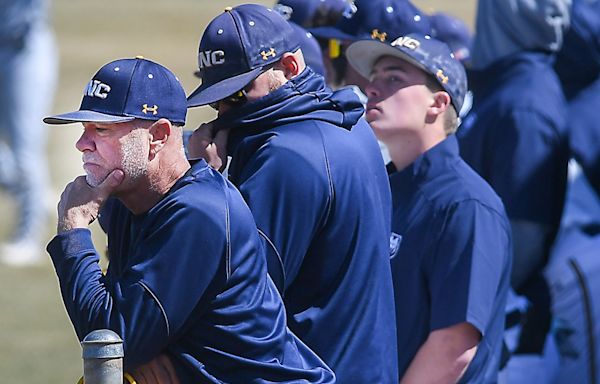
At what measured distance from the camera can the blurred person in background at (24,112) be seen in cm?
1105

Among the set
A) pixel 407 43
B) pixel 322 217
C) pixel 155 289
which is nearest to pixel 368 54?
pixel 407 43

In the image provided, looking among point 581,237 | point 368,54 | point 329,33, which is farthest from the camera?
point 581,237

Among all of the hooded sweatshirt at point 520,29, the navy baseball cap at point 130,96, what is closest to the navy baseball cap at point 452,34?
the hooded sweatshirt at point 520,29

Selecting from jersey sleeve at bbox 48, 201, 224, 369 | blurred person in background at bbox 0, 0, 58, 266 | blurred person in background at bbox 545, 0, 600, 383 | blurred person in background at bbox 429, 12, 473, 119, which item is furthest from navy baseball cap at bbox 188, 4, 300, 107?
blurred person in background at bbox 0, 0, 58, 266

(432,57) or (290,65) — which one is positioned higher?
(290,65)

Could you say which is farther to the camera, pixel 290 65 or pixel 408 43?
pixel 408 43

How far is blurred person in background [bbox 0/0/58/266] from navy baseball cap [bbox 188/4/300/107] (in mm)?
7326

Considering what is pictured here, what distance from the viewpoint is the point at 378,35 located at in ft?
16.7

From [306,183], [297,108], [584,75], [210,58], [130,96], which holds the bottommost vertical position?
[584,75]

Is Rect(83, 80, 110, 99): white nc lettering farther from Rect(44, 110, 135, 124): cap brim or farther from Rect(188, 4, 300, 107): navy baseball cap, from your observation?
Rect(188, 4, 300, 107): navy baseball cap

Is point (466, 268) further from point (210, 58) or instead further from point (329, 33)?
point (329, 33)

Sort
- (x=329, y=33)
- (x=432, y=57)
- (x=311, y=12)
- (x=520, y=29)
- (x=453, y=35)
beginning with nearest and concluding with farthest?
(x=432, y=57)
(x=329, y=33)
(x=311, y=12)
(x=520, y=29)
(x=453, y=35)

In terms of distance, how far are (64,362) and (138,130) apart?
5.27 metres

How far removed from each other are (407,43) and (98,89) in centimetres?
155
